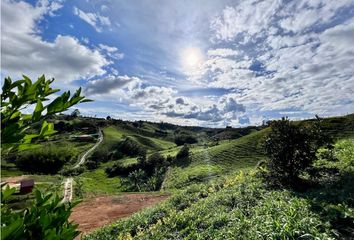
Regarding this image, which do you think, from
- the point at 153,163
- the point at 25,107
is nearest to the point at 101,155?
the point at 153,163

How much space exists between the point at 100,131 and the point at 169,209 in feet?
421

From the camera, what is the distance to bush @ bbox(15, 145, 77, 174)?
85062 millimetres

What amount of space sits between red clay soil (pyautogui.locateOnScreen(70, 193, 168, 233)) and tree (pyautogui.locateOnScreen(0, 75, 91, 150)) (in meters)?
21.6

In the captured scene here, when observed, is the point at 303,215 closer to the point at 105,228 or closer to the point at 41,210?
the point at 41,210

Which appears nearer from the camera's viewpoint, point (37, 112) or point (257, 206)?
point (37, 112)

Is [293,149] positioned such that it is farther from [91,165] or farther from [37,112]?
[91,165]

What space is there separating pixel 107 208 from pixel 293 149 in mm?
16960

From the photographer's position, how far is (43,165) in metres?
87.1

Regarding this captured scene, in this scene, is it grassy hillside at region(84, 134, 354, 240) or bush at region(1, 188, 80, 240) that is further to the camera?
grassy hillside at region(84, 134, 354, 240)

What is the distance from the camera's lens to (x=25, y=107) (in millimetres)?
2447

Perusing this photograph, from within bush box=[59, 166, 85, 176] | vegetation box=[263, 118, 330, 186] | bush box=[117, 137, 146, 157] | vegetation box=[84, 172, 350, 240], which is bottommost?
bush box=[59, 166, 85, 176]

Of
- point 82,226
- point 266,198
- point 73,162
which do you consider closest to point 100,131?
point 73,162

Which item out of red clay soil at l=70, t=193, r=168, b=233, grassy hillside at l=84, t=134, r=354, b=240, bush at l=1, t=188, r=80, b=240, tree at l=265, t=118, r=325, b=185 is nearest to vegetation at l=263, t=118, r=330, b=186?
tree at l=265, t=118, r=325, b=185

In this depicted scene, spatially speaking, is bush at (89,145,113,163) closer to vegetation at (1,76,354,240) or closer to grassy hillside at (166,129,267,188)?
grassy hillside at (166,129,267,188)
